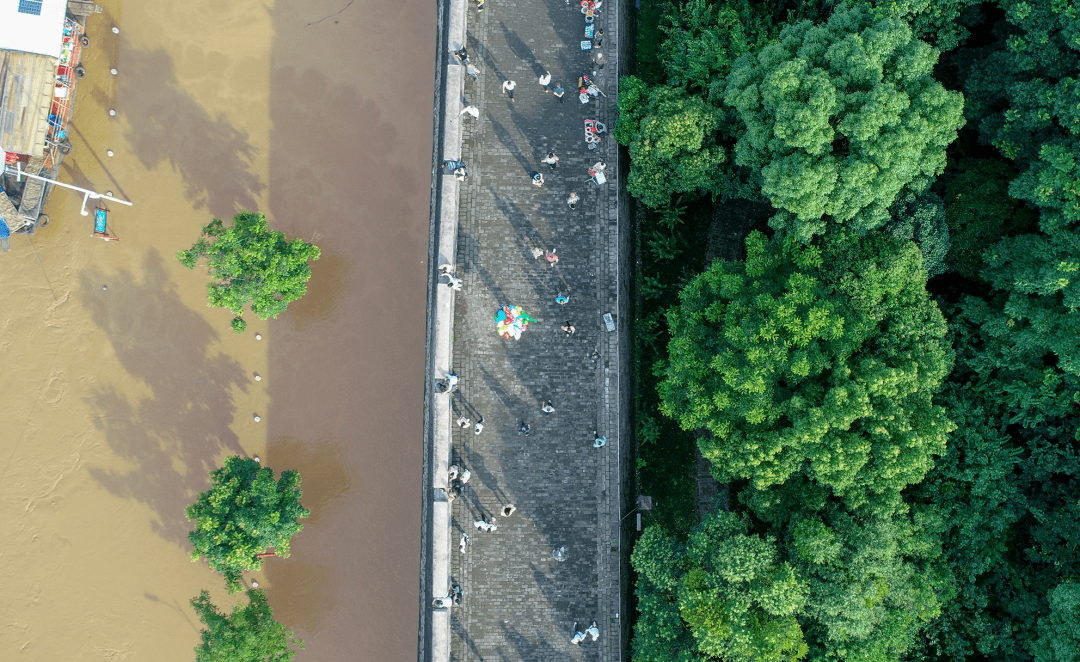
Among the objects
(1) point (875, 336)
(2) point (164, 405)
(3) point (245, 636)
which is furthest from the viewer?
(2) point (164, 405)

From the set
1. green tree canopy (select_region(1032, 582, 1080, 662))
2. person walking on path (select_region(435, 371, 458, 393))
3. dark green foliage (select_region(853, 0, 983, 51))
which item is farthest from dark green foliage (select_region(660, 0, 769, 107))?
green tree canopy (select_region(1032, 582, 1080, 662))

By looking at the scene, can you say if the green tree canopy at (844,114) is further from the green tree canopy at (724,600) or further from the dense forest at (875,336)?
the green tree canopy at (724,600)

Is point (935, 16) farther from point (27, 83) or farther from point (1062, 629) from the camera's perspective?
point (27, 83)

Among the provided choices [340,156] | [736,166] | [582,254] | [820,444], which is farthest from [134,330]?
[820,444]

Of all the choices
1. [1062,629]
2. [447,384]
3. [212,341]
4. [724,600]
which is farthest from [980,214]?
[212,341]

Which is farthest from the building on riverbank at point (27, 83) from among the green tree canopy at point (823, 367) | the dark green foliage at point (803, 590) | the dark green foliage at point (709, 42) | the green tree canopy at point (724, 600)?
the dark green foliage at point (803, 590)
